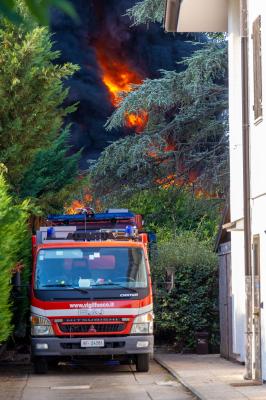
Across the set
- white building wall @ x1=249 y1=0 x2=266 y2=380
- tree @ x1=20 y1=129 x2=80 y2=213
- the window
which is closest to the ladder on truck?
white building wall @ x1=249 y1=0 x2=266 y2=380

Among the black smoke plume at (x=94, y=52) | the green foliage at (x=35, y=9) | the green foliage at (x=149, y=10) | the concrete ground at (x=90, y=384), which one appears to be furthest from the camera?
the black smoke plume at (x=94, y=52)

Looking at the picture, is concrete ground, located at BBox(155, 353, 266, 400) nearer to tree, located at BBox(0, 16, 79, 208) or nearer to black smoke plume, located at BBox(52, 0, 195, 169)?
tree, located at BBox(0, 16, 79, 208)

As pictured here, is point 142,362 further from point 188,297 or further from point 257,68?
point 188,297

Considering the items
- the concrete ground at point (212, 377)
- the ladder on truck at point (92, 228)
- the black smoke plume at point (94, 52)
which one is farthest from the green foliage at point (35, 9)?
the black smoke plume at point (94, 52)

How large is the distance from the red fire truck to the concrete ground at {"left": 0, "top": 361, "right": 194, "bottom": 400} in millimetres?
430

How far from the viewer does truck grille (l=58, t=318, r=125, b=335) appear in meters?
19.3

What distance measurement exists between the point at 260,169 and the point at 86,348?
205 inches

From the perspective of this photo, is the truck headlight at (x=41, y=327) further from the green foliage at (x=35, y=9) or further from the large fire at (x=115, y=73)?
the large fire at (x=115, y=73)

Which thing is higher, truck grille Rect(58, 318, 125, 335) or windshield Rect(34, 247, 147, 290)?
windshield Rect(34, 247, 147, 290)

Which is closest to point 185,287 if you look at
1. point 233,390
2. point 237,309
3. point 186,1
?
point 237,309

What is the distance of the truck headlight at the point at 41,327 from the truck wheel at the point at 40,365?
1.85 feet

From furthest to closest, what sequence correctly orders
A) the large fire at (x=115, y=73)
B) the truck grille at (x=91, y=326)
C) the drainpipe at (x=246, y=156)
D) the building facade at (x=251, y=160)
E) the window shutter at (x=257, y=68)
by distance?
1. the large fire at (x=115, y=73)
2. the truck grille at (x=91, y=326)
3. the window shutter at (x=257, y=68)
4. the drainpipe at (x=246, y=156)
5. the building facade at (x=251, y=160)

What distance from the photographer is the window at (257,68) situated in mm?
16562

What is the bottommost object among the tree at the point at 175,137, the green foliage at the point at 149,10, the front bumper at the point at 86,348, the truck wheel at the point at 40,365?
the truck wheel at the point at 40,365
